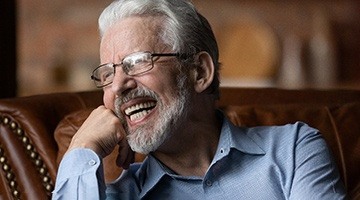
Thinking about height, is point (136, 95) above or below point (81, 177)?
above

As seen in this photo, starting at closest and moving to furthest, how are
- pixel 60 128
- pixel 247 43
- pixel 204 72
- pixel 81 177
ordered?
pixel 81 177 < pixel 204 72 < pixel 60 128 < pixel 247 43

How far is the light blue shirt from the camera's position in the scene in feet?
6.65

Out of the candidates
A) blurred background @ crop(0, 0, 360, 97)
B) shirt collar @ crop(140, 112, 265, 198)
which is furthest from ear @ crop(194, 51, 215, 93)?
blurred background @ crop(0, 0, 360, 97)

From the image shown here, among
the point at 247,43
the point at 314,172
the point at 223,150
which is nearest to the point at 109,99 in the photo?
the point at 223,150

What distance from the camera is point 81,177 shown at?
6.59 feet

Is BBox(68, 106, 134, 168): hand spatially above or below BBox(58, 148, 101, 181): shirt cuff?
above

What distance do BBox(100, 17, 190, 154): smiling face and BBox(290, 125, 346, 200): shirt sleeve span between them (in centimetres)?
29

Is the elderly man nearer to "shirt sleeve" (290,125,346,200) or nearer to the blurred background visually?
"shirt sleeve" (290,125,346,200)

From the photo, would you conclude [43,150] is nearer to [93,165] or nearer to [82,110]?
[82,110]

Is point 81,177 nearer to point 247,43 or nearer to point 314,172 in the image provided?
point 314,172

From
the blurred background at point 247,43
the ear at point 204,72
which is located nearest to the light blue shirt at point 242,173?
the ear at point 204,72

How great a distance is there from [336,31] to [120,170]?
4.22 m

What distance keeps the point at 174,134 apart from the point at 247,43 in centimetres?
420

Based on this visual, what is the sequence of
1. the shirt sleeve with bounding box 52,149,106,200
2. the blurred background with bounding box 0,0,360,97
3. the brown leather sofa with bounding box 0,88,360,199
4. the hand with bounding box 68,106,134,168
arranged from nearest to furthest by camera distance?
the shirt sleeve with bounding box 52,149,106,200 < the hand with bounding box 68,106,134,168 < the brown leather sofa with bounding box 0,88,360,199 < the blurred background with bounding box 0,0,360,97
